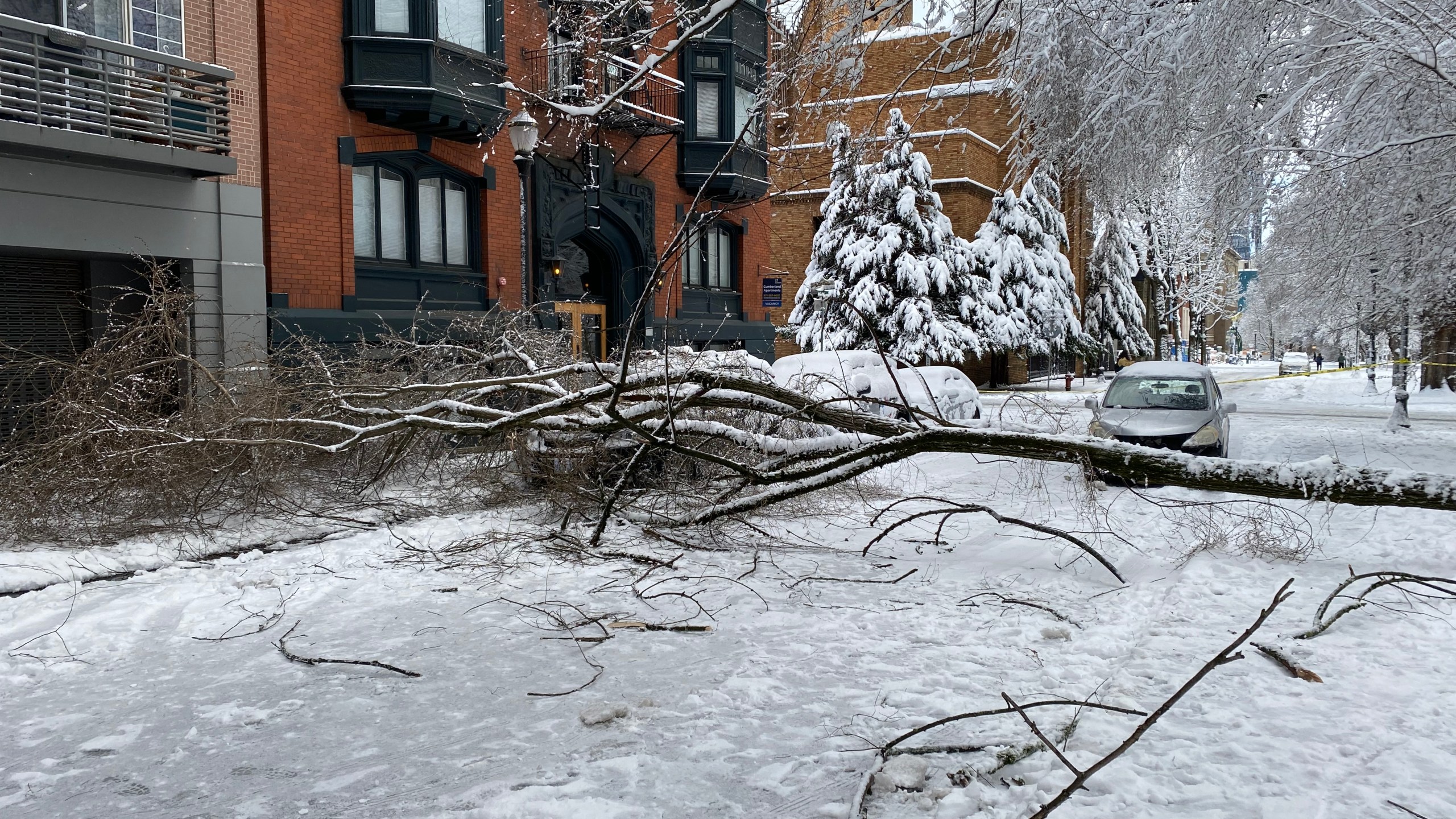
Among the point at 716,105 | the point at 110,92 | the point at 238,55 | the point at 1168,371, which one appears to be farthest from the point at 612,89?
the point at 1168,371

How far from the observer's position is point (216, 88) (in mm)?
13562

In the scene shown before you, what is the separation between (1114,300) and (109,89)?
139ft

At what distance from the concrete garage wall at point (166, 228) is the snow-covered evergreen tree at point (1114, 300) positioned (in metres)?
38.6

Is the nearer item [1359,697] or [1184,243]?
[1359,697]

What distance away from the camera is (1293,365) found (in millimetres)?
62938

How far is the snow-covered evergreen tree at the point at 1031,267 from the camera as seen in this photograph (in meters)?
35.0

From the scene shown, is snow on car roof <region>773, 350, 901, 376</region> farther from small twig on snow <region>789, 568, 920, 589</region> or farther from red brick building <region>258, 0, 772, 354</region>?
small twig on snow <region>789, 568, 920, 589</region>

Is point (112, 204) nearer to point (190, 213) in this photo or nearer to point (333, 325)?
point (190, 213)

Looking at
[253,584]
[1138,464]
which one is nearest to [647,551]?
[253,584]

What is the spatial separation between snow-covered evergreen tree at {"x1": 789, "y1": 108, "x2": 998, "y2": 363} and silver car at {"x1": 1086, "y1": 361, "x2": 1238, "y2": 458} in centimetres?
1460

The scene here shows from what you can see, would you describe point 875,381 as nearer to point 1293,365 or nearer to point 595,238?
point 595,238

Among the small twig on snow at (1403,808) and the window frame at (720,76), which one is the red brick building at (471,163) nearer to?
the window frame at (720,76)

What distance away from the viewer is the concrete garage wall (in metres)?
12.1

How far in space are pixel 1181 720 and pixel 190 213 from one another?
14089mm
